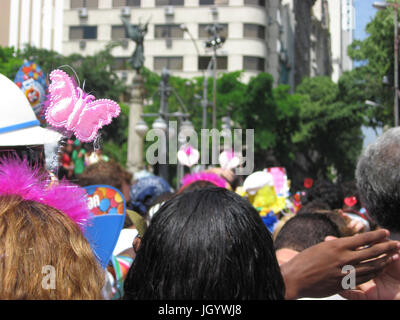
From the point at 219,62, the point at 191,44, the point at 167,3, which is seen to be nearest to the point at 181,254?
the point at 167,3

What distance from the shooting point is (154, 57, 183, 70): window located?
35438 millimetres

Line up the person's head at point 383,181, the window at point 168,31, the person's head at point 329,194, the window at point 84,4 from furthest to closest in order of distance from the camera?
→ the window at point 168,31 < the person's head at point 329,194 < the window at point 84,4 < the person's head at point 383,181

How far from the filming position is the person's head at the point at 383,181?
194 centimetres

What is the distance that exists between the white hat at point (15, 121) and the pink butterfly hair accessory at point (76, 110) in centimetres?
30

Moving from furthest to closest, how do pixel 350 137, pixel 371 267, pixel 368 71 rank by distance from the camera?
pixel 350 137 → pixel 368 71 → pixel 371 267

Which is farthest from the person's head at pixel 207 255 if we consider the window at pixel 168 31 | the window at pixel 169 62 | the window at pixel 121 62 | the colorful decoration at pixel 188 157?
the window at pixel 121 62

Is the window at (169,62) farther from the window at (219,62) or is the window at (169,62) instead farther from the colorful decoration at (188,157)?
the colorful decoration at (188,157)

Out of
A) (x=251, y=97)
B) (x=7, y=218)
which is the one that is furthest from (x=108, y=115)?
(x=251, y=97)

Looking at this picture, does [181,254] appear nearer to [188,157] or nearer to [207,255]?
[207,255]

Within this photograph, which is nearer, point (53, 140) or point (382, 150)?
point (53, 140)

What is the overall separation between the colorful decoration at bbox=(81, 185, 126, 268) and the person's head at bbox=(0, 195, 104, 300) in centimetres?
25

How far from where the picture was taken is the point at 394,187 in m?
1.94

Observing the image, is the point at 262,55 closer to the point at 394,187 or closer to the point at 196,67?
the point at 196,67
